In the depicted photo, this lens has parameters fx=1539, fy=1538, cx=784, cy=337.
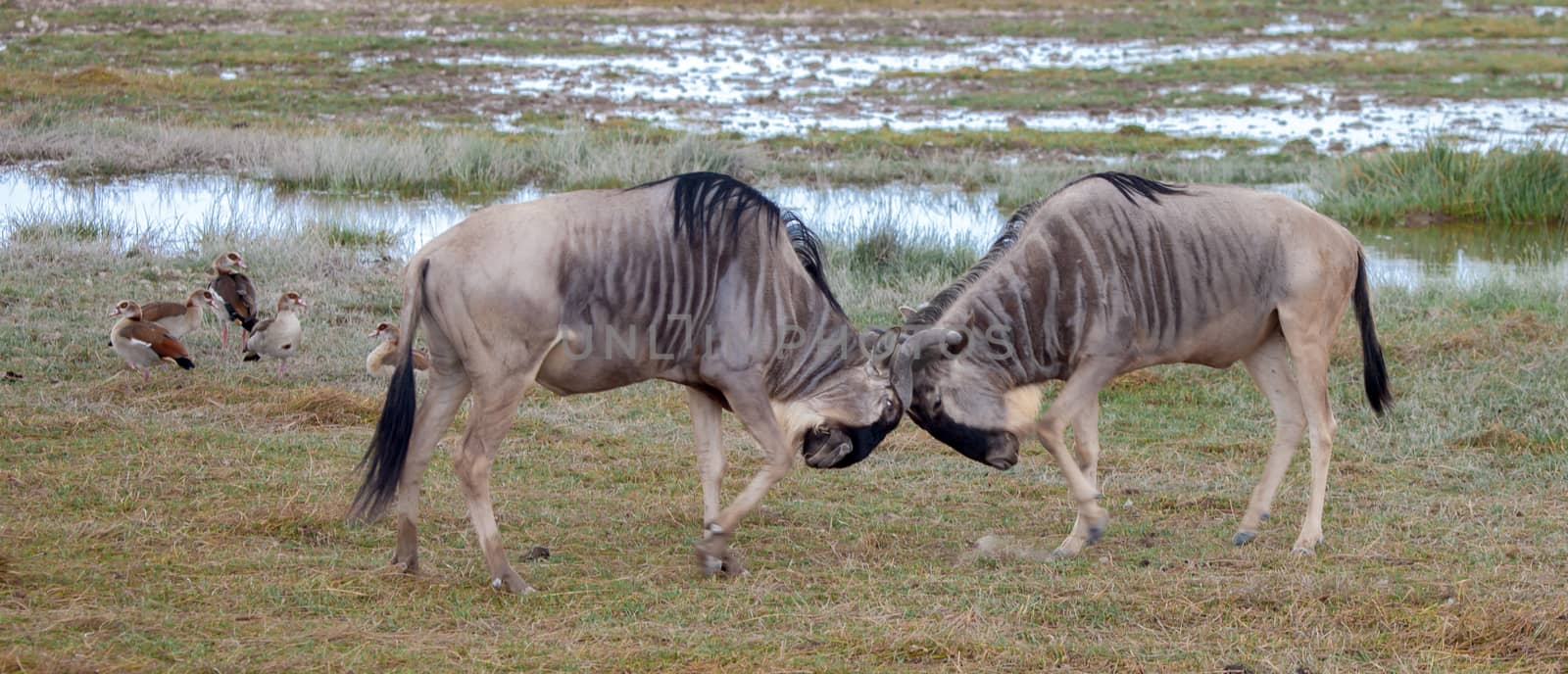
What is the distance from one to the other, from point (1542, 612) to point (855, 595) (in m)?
2.26

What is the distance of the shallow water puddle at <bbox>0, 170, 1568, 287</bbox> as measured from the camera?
1300cm

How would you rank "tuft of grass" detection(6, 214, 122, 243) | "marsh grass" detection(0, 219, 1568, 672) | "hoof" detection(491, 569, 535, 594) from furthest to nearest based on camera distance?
"tuft of grass" detection(6, 214, 122, 243), "hoof" detection(491, 569, 535, 594), "marsh grass" detection(0, 219, 1568, 672)

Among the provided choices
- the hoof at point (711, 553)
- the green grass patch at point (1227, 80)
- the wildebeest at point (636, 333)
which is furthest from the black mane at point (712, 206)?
the green grass patch at point (1227, 80)

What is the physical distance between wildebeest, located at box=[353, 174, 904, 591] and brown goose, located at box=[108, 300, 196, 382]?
3110mm

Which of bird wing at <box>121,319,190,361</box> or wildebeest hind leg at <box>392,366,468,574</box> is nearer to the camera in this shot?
wildebeest hind leg at <box>392,366,468,574</box>

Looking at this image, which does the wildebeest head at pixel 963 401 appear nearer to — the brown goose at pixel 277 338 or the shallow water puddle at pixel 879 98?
the brown goose at pixel 277 338

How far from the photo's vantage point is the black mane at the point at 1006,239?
6453mm

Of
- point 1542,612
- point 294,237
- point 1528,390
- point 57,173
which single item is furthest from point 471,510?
point 57,173

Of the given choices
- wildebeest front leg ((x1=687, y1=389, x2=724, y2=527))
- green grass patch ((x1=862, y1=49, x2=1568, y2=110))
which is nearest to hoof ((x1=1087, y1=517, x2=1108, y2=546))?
wildebeest front leg ((x1=687, y1=389, x2=724, y2=527))

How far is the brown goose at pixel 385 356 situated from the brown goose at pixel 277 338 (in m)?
0.44

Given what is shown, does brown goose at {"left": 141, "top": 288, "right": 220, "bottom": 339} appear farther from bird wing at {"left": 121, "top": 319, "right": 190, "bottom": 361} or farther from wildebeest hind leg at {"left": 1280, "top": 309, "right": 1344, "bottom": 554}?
wildebeest hind leg at {"left": 1280, "top": 309, "right": 1344, "bottom": 554}

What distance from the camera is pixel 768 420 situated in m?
5.80

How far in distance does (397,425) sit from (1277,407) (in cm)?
383

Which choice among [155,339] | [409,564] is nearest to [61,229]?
[155,339]
